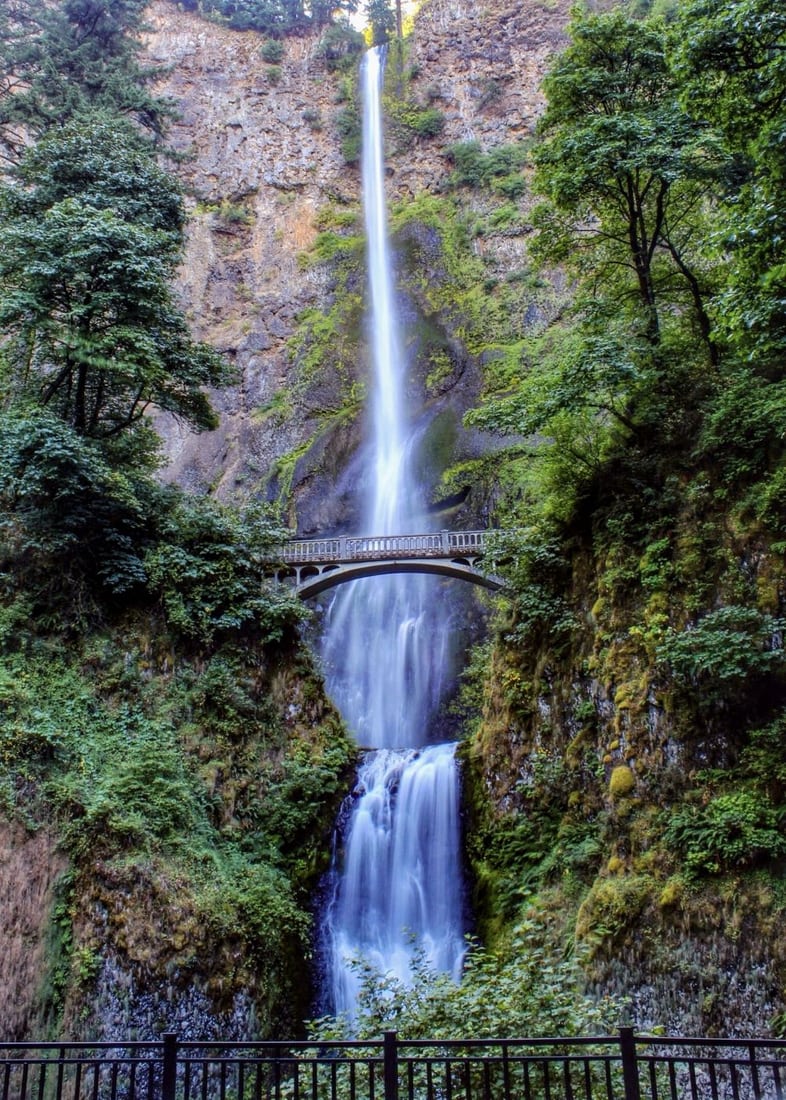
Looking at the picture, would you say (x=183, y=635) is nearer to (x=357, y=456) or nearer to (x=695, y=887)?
(x=695, y=887)

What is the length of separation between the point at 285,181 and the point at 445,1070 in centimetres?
4140

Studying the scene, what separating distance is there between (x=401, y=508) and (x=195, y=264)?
59.6 feet

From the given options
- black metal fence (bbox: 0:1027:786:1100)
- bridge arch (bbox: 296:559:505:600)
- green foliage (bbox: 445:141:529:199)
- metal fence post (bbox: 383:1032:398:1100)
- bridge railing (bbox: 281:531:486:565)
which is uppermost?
green foliage (bbox: 445:141:529:199)

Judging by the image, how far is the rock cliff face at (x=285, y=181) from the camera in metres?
31.8

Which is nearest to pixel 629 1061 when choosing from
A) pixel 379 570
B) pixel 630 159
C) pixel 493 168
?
pixel 630 159

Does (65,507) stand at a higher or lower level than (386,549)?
lower

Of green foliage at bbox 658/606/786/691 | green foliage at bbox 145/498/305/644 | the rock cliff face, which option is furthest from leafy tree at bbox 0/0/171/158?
green foliage at bbox 658/606/786/691

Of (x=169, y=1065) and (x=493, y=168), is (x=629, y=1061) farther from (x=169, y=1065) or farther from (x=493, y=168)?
(x=493, y=168)

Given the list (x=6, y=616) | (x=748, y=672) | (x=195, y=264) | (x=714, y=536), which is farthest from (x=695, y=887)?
(x=195, y=264)

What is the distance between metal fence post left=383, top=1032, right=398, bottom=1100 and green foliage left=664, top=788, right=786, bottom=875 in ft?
18.3

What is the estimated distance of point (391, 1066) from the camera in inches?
202

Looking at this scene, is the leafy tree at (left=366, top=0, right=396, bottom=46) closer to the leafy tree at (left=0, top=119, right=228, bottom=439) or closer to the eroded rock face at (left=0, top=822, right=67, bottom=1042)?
the leafy tree at (left=0, top=119, right=228, bottom=439)

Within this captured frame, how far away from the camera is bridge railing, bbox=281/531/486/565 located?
21031 mm

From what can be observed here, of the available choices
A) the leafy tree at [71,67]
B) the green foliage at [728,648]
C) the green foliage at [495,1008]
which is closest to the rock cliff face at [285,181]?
the leafy tree at [71,67]
